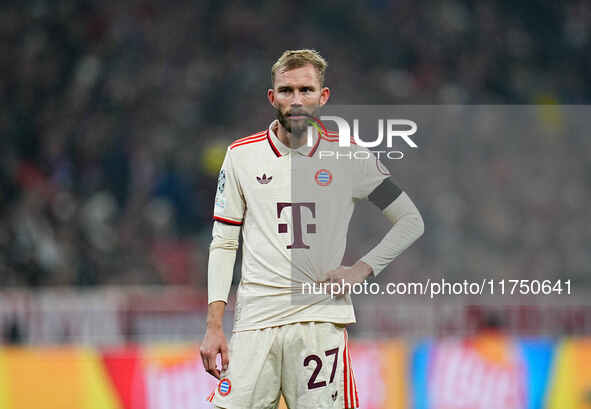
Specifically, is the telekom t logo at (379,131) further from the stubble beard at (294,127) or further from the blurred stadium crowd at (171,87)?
the blurred stadium crowd at (171,87)

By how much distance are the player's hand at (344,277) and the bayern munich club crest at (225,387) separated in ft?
1.59

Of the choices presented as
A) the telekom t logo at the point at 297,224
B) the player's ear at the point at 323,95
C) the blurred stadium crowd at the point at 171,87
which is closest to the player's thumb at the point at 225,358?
the telekom t logo at the point at 297,224

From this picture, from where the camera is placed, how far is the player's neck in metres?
4.05

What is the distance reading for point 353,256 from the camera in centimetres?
439

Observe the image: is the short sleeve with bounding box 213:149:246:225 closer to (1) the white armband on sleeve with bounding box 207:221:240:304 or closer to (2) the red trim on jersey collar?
(1) the white armband on sleeve with bounding box 207:221:240:304

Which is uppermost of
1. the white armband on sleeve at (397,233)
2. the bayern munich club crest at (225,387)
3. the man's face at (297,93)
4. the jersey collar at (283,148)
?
the man's face at (297,93)

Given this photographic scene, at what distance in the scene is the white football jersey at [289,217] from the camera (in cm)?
397

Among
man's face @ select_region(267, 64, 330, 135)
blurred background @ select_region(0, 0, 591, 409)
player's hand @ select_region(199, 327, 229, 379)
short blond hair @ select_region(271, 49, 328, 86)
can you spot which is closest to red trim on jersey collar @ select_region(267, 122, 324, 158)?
man's face @ select_region(267, 64, 330, 135)

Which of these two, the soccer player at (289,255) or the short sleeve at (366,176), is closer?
the soccer player at (289,255)

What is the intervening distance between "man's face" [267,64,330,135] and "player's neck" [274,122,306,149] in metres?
0.07

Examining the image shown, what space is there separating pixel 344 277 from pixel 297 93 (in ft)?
2.22

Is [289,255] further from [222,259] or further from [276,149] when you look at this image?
[276,149]

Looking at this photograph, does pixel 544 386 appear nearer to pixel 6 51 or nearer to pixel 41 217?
pixel 41 217

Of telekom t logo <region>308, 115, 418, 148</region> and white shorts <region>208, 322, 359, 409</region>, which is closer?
white shorts <region>208, 322, 359, 409</region>
